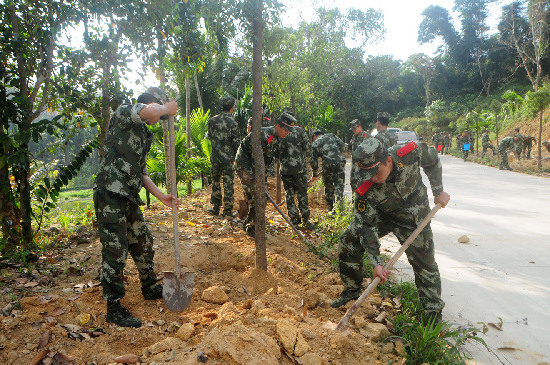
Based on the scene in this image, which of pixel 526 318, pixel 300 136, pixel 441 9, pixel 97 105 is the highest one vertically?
pixel 441 9

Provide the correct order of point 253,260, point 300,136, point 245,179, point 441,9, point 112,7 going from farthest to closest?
point 441,9 → point 300,136 → point 245,179 → point 253,260 → point 112,7

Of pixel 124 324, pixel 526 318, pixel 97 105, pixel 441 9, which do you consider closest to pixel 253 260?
pixel 124 324

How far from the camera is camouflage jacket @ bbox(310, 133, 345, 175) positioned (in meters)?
7.36

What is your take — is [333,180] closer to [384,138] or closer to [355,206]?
[384,138]

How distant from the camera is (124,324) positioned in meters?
2.92

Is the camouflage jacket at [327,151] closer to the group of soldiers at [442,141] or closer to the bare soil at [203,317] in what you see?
the bare soil at [203,317]

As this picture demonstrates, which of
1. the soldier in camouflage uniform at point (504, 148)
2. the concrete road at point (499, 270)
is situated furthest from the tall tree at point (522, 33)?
the concrete road at point (499, 270)

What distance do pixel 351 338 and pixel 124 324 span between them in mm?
1774

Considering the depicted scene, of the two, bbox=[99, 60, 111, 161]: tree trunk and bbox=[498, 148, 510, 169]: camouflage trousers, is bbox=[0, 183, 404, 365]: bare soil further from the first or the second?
bbox=[498, 148, 510, 169]: camouflage trousers

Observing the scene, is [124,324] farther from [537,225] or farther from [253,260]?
[537,225]

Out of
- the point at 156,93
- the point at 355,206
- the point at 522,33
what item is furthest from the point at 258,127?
the point at 522,33

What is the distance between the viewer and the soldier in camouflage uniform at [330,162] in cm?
737

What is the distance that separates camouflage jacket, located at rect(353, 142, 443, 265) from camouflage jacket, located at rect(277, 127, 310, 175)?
2.76 m

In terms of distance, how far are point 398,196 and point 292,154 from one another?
2.93 meters
